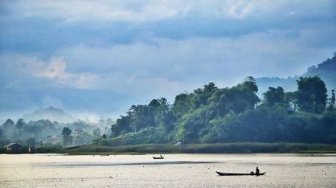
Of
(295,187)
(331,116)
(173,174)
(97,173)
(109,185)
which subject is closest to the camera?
(295,187)

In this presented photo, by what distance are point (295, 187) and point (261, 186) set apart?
Answer: 3.87m

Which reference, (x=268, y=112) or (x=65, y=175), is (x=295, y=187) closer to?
(x=65, y=175)

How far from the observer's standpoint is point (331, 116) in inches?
7790

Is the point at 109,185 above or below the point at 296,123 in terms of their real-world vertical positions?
below

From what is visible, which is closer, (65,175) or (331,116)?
(65,175)

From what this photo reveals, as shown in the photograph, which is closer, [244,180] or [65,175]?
[244,180]

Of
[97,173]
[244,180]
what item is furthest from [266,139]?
[244,180]

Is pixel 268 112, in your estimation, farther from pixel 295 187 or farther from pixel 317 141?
pixel 295 187

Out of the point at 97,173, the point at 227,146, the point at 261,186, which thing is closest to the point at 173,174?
the point at 97,173

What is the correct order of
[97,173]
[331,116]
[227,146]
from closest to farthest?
[97,173], [227,146], [331,116]

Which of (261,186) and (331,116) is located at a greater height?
(331,116)

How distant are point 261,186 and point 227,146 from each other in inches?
4360

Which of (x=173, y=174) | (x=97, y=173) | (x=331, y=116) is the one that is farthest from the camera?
(x=331, y=116)

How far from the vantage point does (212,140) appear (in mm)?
193875
